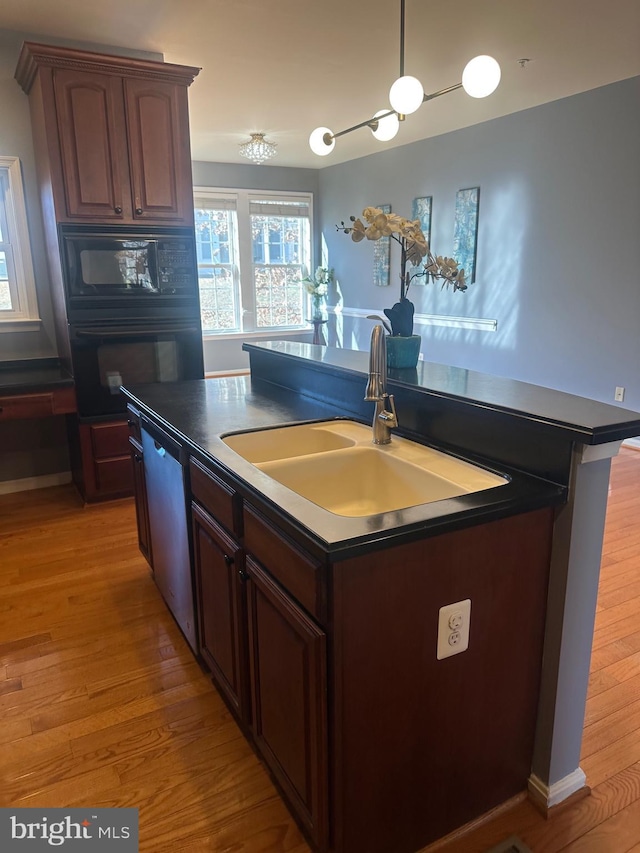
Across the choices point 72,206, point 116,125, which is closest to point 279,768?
point 72,206

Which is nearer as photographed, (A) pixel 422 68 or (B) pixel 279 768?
(B) pixel 279 768

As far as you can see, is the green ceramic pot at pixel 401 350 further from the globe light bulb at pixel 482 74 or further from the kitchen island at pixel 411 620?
the globe light bulb at pixel 482 74

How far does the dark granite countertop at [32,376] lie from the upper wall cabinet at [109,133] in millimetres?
903

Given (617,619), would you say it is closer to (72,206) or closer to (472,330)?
(72,206)

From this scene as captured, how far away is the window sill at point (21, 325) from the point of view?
3559mm

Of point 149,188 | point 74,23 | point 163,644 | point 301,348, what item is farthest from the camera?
point 149,188

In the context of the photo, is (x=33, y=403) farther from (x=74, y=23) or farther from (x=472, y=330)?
(x=472, y=330)

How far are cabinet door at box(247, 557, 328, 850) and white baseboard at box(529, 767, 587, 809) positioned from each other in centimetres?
60

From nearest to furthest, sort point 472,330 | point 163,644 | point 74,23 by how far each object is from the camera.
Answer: point 163,644 < point 74,23 < point 472,330

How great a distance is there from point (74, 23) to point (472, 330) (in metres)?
4.04

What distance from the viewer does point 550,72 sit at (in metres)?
3.96

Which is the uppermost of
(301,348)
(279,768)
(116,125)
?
(116,125)

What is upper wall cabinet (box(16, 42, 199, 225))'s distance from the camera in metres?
3.02

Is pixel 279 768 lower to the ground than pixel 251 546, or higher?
lower
